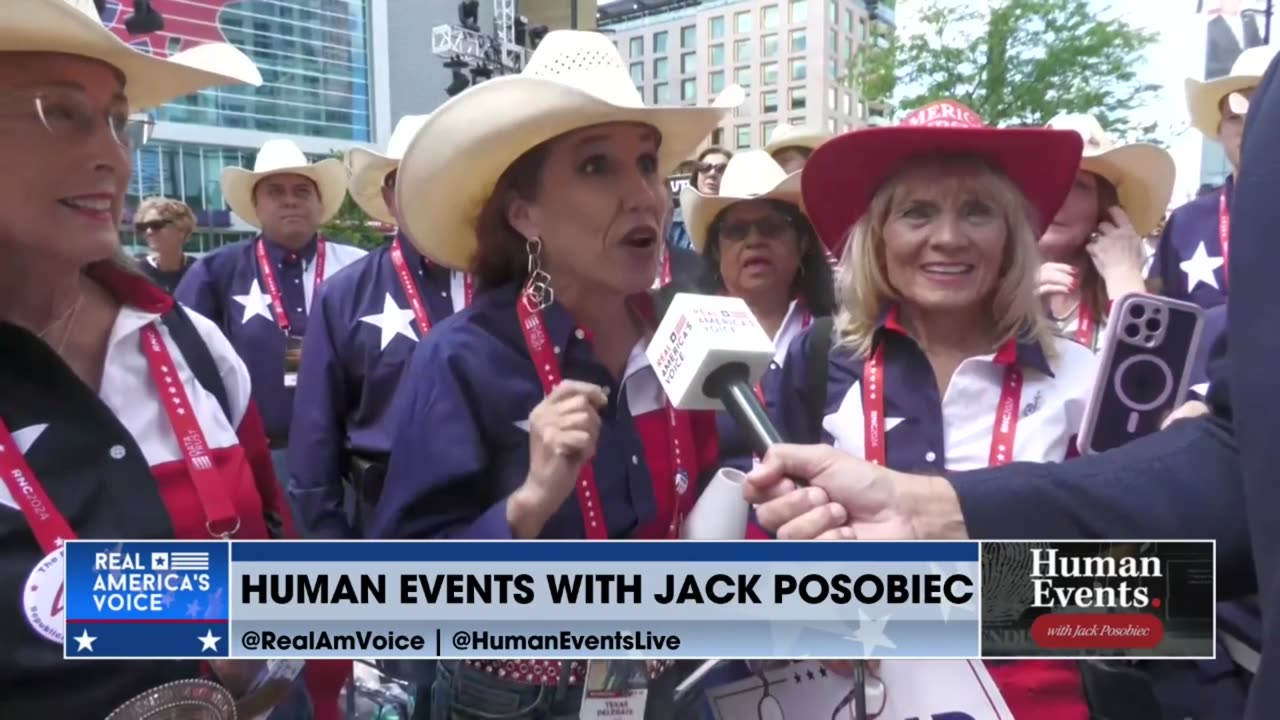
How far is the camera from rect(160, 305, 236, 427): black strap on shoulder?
4.41 ft

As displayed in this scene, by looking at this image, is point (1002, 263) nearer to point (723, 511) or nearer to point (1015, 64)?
point (1015, 64)

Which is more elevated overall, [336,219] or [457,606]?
[336,219]

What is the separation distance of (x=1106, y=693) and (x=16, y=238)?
1.54 metres

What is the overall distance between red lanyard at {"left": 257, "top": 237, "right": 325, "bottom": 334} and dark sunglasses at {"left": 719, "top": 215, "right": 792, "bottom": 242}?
1.85 m

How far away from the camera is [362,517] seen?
235 cm

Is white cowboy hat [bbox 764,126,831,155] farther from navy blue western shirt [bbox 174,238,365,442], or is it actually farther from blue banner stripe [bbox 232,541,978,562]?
navy blue western shirt [bbox 174,238,365,442]

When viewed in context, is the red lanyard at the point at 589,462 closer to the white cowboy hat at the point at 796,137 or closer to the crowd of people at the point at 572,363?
the crowd of people at the point at 572,363

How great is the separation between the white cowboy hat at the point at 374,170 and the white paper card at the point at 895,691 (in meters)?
2.12

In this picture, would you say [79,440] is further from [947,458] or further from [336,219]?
[336,219]

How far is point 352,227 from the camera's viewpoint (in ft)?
14.6

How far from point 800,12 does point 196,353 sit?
1132mm

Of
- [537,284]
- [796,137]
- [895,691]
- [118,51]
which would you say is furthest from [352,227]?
[895,691]

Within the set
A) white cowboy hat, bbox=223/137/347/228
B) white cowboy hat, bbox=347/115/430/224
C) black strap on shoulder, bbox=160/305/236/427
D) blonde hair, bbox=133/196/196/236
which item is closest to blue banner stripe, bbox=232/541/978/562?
black strap on shoulder, bbox=160/305/236/427

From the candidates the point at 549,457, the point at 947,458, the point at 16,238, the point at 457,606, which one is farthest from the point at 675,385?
the point at 16,238
